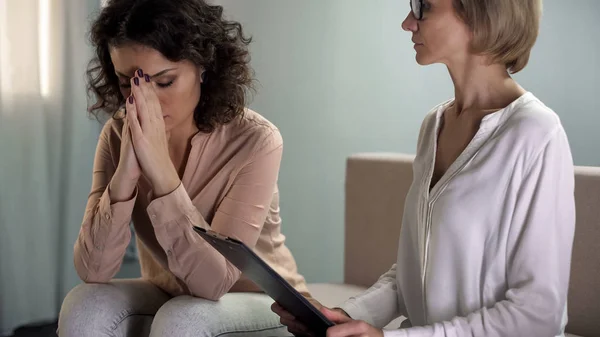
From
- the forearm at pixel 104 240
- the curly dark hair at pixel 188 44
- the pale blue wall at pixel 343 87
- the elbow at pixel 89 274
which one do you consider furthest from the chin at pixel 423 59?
the pale blue wall at pixel 343 87

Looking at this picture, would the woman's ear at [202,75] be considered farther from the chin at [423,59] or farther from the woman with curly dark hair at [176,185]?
the chin at [423,59]

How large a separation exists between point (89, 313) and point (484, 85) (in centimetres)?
80

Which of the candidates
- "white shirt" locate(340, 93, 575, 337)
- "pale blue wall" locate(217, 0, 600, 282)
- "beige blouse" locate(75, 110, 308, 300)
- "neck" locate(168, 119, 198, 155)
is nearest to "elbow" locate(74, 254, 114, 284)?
"beige blouse" locate(75, 110, 308, 300)

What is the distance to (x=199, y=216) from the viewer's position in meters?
1.48

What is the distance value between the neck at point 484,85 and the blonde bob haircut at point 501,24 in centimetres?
3

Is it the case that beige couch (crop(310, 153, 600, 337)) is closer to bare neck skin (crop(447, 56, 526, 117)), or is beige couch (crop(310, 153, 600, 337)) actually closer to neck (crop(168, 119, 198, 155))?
neck (crop(168, 119, 198, 155))

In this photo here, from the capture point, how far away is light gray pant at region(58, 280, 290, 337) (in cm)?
135

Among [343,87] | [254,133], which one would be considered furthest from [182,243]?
[343,87]

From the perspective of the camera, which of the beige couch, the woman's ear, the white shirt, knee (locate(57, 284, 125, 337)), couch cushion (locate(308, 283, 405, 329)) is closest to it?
the white shirt

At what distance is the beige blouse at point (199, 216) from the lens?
1.45 metres

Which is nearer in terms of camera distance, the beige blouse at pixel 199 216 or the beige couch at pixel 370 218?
the beige blouse at pixel 199 216

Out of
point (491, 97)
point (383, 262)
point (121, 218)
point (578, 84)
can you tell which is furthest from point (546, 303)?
point (578, 84)

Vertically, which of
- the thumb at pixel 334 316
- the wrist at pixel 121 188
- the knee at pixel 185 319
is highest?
the wrist at pixel 121 188

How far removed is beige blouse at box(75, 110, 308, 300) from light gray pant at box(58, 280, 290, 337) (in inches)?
1.7
